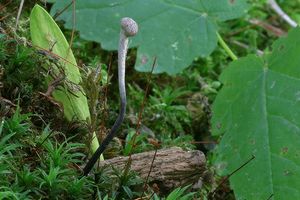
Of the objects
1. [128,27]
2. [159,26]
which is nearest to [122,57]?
[128,27]

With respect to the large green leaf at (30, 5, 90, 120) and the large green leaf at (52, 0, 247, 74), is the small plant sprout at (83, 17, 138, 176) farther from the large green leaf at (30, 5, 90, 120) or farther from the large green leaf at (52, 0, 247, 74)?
the large green leaf at (52, 0, 247, 74)

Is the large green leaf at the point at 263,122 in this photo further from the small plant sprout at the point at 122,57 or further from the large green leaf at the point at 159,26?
the small plant sprout at the point at 122,57

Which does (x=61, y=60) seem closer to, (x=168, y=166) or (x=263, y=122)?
(x=168, y=166)

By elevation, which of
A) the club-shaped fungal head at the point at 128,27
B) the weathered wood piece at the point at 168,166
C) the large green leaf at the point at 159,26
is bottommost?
the weathered wood piece at the point at 168,166

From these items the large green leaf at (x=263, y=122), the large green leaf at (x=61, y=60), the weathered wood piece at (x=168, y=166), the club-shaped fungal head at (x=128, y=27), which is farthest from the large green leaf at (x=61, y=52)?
the large green leaf at (x=263, y=122)

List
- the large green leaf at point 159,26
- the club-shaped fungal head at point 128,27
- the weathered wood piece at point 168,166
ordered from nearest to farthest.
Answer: the club-shaped fungal head at point 128,27 → the weathered wood piece at point 168,166 → the large green leaf at point 159,26

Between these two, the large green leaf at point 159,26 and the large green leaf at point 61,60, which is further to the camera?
the large green leaf at point 159,26
